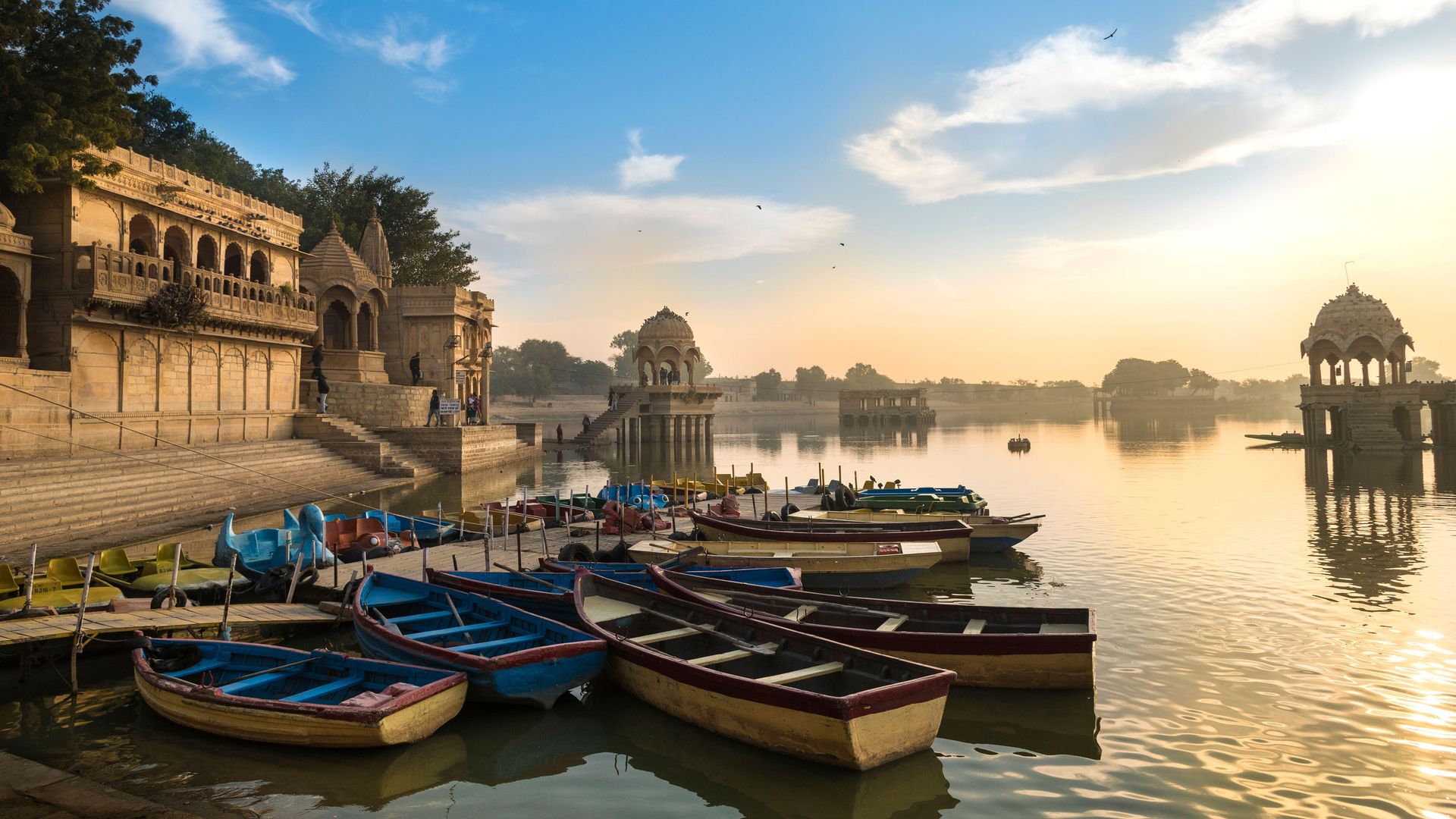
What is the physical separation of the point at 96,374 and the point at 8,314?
118 inches

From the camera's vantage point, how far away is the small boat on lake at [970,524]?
61.5ft

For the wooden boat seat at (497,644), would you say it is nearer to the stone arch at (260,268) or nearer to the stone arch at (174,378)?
the stone arch at (174,378)

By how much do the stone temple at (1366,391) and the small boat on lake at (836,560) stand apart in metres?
49.5

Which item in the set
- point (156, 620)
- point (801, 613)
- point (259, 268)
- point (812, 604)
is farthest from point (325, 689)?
point (259, 268)

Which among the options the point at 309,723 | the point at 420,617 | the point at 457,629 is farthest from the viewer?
the point at 420,617

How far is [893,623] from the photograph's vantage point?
1065 centimetres

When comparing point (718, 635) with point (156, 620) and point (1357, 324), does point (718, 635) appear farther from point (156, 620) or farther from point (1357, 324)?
point (1357, 324)

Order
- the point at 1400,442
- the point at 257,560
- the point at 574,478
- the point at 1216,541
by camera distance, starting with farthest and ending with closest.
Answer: the point at 1400,442 → the point at 574,478 → the point at 1216,541 → the point at 257,560

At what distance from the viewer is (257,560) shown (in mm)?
14938

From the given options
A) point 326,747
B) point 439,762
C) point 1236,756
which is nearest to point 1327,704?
A: point 1236,756

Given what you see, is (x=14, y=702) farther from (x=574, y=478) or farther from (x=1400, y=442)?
(x=1400, y=442)

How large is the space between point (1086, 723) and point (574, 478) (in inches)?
1314

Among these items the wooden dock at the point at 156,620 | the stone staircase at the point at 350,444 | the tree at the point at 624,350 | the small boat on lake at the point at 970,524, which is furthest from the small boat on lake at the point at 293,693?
the tree at the point at 624,350

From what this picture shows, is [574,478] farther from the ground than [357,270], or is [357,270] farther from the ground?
[357,270]
